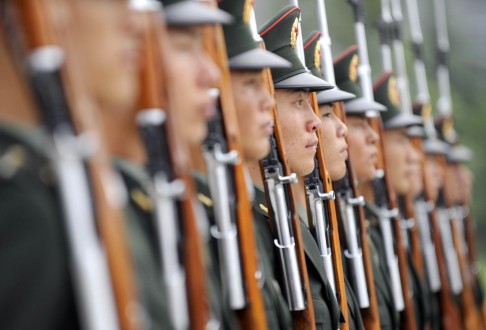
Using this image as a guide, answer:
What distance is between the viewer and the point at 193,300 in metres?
3.54

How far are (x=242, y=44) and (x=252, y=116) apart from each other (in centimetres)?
30

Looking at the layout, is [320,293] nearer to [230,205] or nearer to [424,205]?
[230,205]

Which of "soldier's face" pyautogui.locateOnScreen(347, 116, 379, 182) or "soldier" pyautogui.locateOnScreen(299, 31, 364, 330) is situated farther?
"soldier's face" pyautogui.locateOnScreen(347, 116, 379, 182)

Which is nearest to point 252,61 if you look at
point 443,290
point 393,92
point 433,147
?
point 393,92

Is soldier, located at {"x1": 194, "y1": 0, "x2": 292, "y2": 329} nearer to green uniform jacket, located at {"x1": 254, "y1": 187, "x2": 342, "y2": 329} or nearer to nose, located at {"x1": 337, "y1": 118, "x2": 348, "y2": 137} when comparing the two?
green uniform jacket, located at {"x1": 254, "y1": 187, "x2": 342, "y2": 329}

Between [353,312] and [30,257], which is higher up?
[30,257]

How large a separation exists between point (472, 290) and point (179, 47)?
7513 millimetres

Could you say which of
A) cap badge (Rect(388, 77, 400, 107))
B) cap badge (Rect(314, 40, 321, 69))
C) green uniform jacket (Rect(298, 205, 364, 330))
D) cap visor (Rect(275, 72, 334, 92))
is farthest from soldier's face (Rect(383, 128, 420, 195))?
cap visor (Rect(275, 72, 334, 92))

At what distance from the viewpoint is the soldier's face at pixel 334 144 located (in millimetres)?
6156

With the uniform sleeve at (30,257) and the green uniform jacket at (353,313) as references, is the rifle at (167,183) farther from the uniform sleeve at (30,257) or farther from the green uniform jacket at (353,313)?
the green uniform jacket at (353,313)

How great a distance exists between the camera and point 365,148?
701cm

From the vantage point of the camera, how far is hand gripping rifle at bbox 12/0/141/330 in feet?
10.00

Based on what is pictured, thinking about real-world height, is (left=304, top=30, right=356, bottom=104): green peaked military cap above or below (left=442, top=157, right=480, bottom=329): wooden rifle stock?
above

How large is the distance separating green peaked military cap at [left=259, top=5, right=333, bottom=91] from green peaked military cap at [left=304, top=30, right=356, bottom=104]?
0.40m
